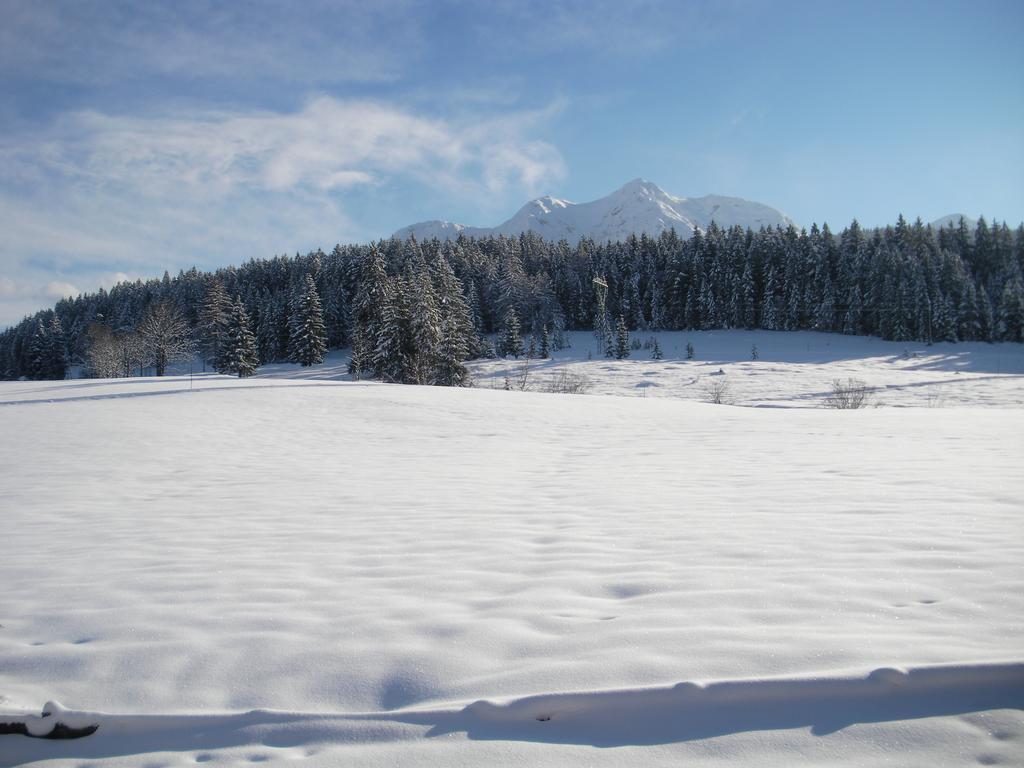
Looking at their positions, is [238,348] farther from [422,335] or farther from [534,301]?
[534,301]

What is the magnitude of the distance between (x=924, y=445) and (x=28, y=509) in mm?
14064

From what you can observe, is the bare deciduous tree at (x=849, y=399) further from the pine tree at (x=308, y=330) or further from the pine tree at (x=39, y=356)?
the pine tree at (x=39, y=356)

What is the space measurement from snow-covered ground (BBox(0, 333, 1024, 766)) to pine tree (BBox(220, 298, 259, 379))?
151 ft

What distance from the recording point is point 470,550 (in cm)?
429

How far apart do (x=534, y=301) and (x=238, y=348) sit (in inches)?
1701

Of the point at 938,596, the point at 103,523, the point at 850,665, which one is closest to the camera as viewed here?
the point at 850,665

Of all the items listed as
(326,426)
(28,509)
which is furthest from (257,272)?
(28,509)

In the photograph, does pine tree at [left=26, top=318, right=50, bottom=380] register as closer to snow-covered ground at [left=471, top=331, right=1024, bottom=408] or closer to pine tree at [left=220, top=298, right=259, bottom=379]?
pine tree at [left=220, top=298, right=259, bottom=379]

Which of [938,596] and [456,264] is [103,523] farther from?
[456,264]

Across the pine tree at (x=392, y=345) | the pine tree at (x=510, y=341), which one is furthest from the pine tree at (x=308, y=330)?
the pine tree at (x=392, y=345)

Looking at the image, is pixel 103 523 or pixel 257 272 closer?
pixel 103 523

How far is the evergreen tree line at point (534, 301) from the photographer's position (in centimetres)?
4144

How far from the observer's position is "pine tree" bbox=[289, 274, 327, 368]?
5534cm

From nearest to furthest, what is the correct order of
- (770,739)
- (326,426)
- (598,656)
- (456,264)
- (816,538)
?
(770,739) → (598,656) → (816,538) → (326,426) → (456,264)
